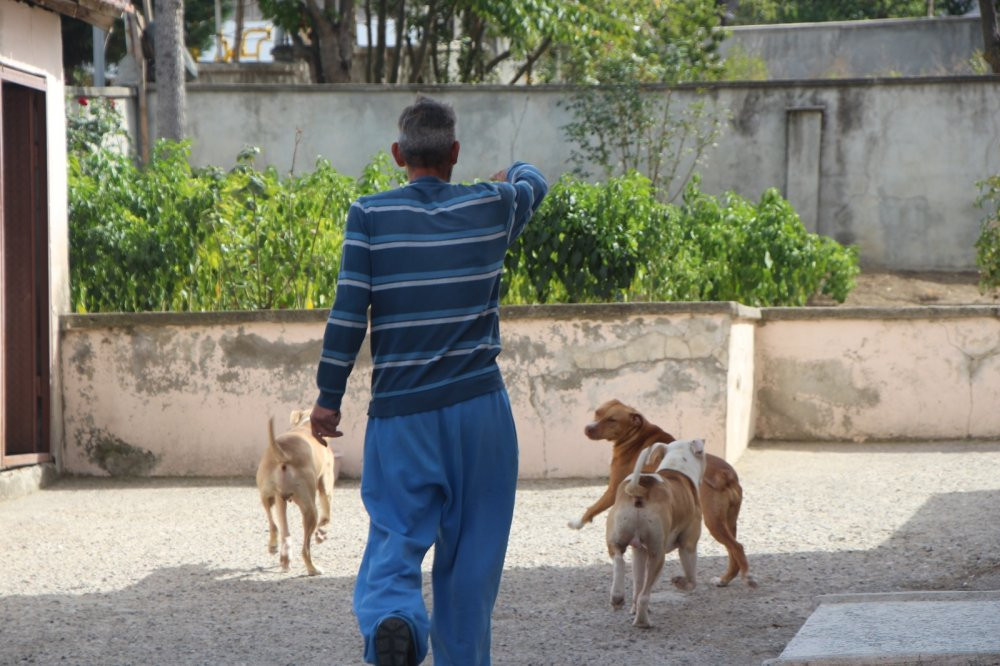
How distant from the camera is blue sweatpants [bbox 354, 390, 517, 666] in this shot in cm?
424

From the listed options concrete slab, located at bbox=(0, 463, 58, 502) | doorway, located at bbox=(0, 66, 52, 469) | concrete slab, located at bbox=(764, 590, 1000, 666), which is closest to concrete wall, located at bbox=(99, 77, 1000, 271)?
doorway, located at bbox=(0, 66, 52, 469)

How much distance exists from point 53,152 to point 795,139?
32.9 ft

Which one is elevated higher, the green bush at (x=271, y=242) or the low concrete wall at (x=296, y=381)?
the green bush at (x=271, y=242)

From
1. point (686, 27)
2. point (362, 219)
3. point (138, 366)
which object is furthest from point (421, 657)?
point (686, 27)

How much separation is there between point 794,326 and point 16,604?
743 centimetres

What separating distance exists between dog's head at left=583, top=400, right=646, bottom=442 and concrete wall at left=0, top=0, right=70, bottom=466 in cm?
497

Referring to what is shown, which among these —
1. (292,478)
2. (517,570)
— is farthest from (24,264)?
(517,570)

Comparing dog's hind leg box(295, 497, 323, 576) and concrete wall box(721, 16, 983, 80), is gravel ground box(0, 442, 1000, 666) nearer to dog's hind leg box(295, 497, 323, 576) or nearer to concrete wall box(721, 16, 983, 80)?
dog's hind leg box(295, 497, 323, 576)

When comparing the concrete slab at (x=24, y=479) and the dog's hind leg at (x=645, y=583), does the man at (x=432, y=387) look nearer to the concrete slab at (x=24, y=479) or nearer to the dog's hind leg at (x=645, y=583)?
the dog's hind leg at (x=645, y=583)

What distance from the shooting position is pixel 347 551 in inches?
310

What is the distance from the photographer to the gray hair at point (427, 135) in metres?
4.39

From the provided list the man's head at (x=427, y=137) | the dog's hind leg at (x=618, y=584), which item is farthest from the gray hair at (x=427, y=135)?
the dog's hind leg at (x=618, y=584)

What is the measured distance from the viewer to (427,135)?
4.40 metres

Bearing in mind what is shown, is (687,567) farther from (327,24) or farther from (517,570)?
(327,24)
